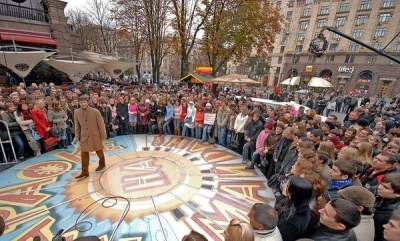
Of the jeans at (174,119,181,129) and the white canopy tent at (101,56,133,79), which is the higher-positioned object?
the white canopy tent at (101,56,133,79)

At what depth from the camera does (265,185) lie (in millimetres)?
5438

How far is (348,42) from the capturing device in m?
37.4

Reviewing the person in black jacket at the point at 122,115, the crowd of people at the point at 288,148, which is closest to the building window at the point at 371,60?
the crowd of people at the point at 288,148

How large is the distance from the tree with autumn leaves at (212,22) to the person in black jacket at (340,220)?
18445mm

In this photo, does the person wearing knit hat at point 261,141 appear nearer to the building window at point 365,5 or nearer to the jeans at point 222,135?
the jeans at point 222,135

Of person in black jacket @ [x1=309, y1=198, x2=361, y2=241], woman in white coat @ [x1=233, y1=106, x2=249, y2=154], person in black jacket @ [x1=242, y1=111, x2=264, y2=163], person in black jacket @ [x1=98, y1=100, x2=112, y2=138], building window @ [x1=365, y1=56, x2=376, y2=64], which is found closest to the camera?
person in black jacket @ [x1=309, y1=198, x2=361, y2=241]

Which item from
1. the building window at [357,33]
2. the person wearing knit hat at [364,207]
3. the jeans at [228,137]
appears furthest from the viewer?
the building window at [357,33]

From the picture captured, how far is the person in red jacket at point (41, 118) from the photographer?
6.25 metres

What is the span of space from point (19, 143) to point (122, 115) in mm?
3367

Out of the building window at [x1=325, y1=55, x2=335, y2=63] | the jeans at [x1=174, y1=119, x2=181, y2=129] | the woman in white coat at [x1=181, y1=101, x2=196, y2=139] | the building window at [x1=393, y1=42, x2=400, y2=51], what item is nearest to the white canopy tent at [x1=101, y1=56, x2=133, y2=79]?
the jeans at [x1=174, y1=119, x2=181, y2=129]

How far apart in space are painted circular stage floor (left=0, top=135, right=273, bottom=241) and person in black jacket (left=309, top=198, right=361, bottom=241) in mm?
2312

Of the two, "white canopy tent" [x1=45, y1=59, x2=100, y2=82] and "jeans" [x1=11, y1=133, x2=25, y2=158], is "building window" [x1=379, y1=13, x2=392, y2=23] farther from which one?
"jeans" [x1=11, y1=133, x2=25, y2=158]

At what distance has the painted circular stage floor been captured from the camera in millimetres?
3857

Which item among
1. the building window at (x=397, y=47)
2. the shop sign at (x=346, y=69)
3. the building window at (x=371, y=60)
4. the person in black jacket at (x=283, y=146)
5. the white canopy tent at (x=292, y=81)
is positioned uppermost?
the building window at (x=397, y=47)
